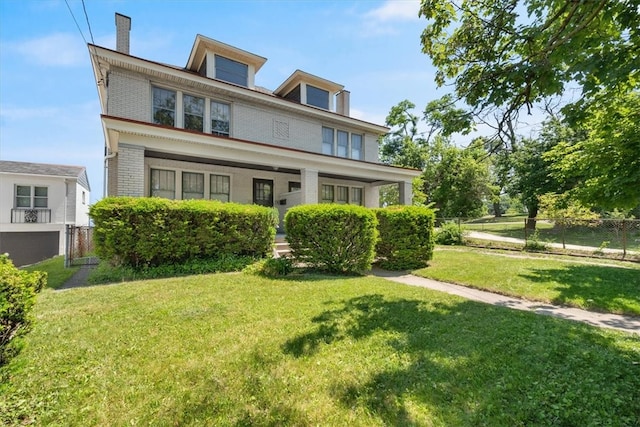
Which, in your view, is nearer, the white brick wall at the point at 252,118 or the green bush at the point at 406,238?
the green bush at the point at 406,238

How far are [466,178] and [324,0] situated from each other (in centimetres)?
2132

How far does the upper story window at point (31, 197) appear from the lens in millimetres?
17906

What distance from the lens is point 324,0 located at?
708cm

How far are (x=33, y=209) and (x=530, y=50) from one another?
2530cm

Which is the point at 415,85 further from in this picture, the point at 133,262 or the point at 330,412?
the point at 133,262

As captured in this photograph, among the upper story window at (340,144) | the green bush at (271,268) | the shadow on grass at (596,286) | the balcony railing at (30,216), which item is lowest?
the shadow on grass at (596,286)

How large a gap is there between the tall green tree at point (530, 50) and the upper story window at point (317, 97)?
10.8 meters

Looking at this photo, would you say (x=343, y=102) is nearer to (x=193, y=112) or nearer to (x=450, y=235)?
(x=193, y=112)

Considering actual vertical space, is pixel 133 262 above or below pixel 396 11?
below

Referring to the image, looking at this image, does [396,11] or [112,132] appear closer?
[396,11]

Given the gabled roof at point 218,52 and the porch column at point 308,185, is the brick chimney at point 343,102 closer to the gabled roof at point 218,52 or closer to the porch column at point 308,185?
the gabled roof at point 218,52

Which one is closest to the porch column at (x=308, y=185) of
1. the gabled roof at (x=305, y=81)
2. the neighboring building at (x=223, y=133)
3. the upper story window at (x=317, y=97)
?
the neighboring building at (x=223, y=133)

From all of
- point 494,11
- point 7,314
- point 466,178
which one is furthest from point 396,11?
point 466,178

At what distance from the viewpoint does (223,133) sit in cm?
1221
